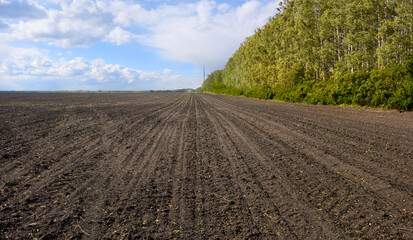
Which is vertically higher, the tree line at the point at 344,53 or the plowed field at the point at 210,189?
the tree line at the point at 344,53

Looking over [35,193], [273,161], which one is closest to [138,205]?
[35,193]

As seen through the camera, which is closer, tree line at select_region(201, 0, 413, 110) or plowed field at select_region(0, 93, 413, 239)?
plowed field at select_region(0, 93, 413, 239)

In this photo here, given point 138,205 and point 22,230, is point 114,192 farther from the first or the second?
point 22,230

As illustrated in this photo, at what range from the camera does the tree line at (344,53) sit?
16188 millimetres

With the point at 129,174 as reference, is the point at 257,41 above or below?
above

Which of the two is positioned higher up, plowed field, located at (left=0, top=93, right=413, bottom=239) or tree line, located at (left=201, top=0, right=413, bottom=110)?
tree line, located at (left=201, top=0, right=413, bottom=110)

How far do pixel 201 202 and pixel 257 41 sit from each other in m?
44.2

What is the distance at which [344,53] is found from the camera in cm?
2378

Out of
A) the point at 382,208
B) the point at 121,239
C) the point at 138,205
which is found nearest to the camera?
the point at 121,239

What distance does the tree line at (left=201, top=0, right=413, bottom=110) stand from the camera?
637 inches

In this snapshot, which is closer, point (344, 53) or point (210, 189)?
point (210, 189)

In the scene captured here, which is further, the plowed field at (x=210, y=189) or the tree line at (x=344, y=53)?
the tree line at (x=344, y=53)

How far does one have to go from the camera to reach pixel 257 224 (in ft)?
9.68

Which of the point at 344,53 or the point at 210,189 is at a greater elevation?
the point at 344,53
